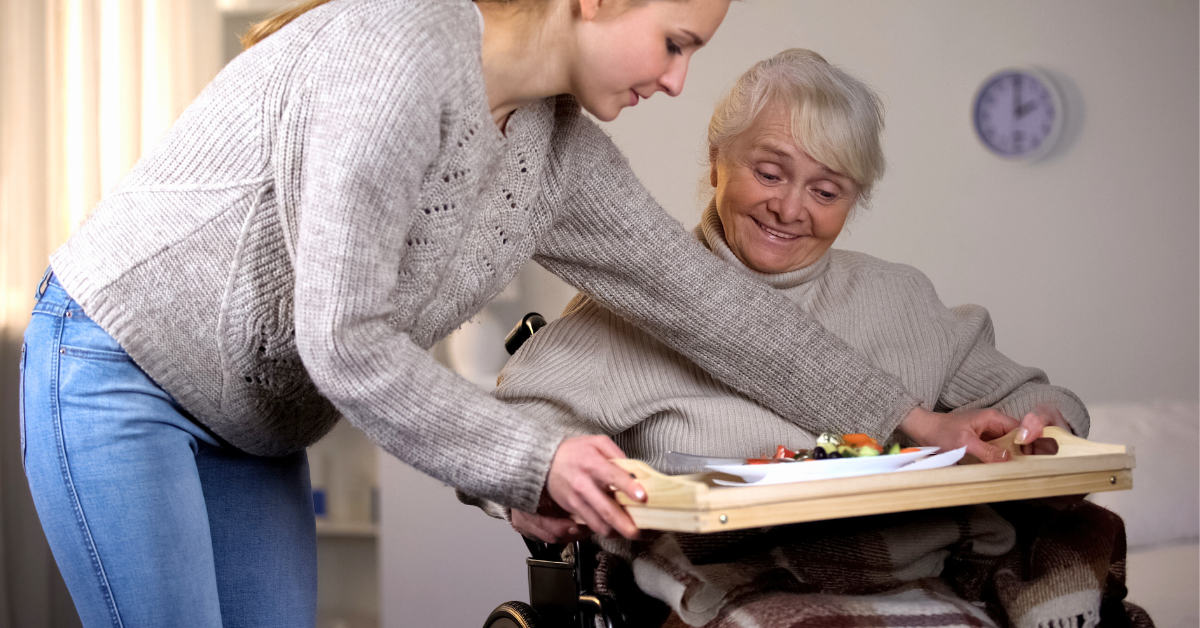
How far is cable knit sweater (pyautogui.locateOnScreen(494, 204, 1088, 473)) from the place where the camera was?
1294 millimetres

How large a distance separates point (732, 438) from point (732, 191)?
0.40 meters

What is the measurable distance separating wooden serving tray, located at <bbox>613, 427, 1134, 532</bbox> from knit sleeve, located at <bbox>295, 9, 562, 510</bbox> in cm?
11

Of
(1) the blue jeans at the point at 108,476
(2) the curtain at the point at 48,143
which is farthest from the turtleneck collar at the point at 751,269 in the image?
(2) the curtain at the point at 48,143

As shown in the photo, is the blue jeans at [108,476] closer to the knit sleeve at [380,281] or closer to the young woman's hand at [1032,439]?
the knit sleeve at [380,281]

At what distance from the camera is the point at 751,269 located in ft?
4.84

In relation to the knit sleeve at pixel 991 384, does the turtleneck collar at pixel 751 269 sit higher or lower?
higher

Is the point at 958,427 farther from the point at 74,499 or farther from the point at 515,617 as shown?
the point at 74,499

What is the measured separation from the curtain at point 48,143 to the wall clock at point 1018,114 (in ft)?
7.49

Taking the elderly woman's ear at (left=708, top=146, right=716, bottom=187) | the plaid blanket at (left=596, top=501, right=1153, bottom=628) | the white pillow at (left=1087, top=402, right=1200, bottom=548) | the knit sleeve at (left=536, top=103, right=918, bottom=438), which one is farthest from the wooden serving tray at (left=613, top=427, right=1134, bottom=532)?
the white pillow at (left=1087, top=402, right=1200, bottom=548)

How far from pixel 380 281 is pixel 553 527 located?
303mm

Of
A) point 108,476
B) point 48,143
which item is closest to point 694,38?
point 108,476

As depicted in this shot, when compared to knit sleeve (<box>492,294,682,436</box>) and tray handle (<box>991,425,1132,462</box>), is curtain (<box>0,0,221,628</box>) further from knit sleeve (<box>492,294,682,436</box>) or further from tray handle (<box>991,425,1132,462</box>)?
tray handle (<box>991,425,1132,462</box>)

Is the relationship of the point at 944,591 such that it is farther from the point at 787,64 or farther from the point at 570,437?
the point at 787,64

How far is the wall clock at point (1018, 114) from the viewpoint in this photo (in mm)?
2289
